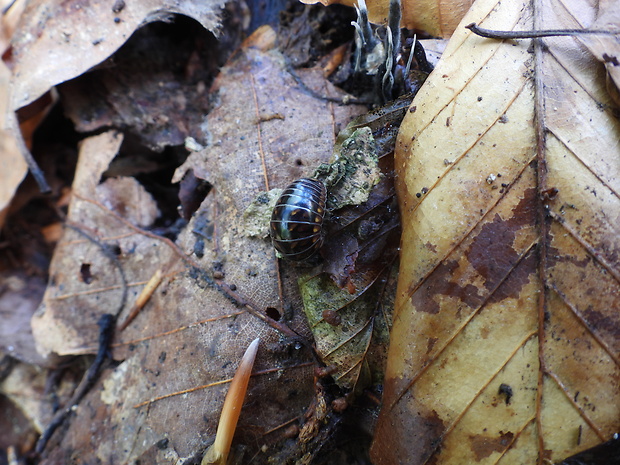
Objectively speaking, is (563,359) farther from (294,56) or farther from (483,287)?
(294,56)

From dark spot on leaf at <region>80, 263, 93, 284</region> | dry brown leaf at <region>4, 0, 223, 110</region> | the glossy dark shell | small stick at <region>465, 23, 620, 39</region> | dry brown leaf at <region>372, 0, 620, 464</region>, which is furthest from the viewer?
dark spot on leaf at <region>80, 263, 93, 284</region>

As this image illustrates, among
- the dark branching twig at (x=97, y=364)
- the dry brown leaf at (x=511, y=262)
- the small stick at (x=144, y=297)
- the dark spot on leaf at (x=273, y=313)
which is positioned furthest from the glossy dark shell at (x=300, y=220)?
the dark branching twig at (x=97, y=364)

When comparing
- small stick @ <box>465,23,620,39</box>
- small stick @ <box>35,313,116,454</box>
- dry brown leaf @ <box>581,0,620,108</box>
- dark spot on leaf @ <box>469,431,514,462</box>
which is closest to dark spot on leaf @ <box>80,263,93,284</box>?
small stick @ <box>35,313,116,454</box>

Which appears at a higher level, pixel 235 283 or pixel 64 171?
pixel 235 283

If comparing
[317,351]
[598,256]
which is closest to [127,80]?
[317,351]

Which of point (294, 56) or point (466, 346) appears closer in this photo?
point (466, 346)

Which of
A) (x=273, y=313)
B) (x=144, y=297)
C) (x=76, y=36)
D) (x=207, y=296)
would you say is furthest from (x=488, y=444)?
(x=76, y=36)

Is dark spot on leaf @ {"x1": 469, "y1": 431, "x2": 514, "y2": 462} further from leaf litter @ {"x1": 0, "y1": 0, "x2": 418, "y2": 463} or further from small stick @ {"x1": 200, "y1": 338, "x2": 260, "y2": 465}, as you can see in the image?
small stick @ {"x1": 200, "y1": 338, "x2": 260, "y2": 465}
